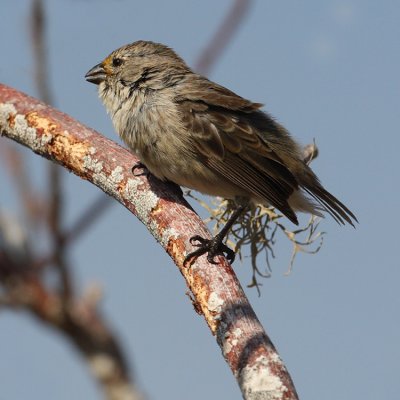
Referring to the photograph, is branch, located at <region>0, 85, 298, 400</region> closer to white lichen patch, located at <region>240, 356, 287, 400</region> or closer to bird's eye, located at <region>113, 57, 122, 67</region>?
white lichen patch, located at <region>240, 356, 287, 400</region>

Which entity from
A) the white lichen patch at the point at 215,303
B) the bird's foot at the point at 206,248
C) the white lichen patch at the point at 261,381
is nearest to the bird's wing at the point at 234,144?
the bird's foot at the point at 206,248

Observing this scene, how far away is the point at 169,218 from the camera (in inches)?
182

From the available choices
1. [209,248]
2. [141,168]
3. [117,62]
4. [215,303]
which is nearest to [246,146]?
[141,168]

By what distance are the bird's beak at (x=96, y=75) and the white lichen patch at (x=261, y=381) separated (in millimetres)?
2986

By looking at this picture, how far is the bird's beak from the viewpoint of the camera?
19.5 feet

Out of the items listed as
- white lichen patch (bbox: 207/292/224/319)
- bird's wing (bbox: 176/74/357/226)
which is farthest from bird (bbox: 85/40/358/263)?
white lichen patch (bbox: 207/292/224/319)

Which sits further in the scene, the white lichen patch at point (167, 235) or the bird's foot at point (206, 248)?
the white lichen patch at point (167, 235)

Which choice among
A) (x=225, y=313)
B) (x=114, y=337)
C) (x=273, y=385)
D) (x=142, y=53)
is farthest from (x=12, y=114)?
(x=114, y=337)

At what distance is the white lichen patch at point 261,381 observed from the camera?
328cm

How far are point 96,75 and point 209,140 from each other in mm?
1038

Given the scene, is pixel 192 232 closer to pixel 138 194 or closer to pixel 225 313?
pixel 138 194

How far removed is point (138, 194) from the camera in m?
4.87

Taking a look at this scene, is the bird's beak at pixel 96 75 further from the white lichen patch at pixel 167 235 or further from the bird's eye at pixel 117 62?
the white lichen patch at pixel 167 235

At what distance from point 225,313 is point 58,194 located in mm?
2348
